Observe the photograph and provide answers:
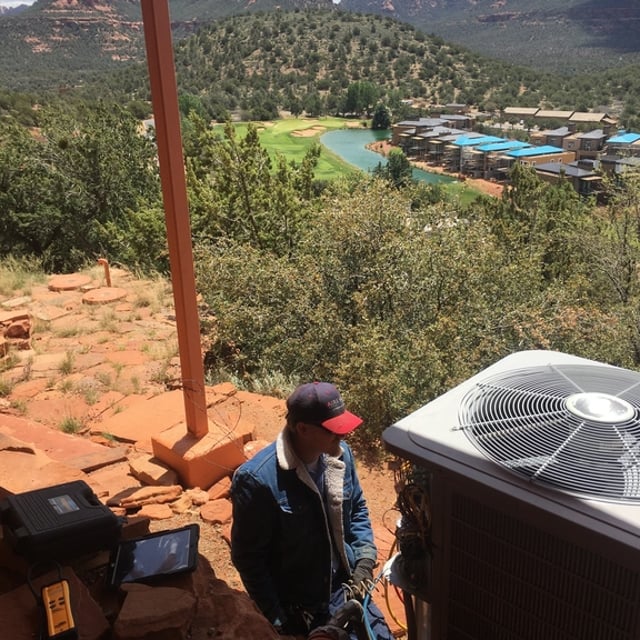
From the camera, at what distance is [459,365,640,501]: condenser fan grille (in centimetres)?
152

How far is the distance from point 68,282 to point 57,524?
825cm

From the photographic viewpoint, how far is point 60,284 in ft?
31.0

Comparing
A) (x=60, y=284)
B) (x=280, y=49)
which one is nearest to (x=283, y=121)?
(x=280, y=49)

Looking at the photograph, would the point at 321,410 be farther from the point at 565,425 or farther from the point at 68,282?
the point at 68,282

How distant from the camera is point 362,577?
2457 millimetres

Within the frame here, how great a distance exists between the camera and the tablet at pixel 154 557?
2.06 meters

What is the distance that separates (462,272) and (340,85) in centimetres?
8536

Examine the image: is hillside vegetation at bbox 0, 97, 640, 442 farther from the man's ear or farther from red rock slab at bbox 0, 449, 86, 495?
the man's ear

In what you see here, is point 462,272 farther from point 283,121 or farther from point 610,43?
point 610,43

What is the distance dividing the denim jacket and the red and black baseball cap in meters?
0.11

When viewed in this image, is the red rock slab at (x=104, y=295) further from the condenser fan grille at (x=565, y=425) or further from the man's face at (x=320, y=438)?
the condenser fan grille at (x=565, y=425)

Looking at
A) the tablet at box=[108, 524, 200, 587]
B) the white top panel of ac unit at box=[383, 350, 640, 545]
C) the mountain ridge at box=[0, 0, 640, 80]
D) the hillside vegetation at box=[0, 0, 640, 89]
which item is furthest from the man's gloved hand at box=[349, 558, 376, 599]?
the mountain ridge at box=[0, 0, 640, 80]

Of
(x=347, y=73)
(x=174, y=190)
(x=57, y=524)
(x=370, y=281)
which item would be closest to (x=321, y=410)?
(x=57, y=524)

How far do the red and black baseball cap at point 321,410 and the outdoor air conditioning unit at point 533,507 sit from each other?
426mm
